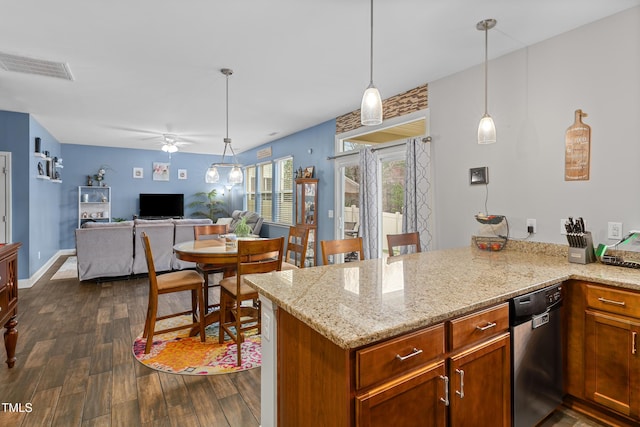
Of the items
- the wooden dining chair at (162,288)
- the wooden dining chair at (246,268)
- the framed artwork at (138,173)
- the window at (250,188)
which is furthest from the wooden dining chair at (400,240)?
the framed artwork at (138,173)

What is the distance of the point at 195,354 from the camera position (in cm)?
278

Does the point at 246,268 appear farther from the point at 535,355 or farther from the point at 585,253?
the point at 585,253

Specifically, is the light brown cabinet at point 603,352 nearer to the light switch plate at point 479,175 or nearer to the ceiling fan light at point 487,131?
the ceiling fan light at point 487,131

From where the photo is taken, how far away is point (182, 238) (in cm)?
540

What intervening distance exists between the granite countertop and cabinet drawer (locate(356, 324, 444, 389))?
5 centimetres

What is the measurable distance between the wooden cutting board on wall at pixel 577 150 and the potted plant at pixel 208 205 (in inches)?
328

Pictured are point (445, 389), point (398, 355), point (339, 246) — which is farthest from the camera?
point (339, 246)

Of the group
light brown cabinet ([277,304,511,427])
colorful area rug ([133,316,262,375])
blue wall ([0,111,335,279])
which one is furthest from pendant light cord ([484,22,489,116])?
colorful area rug ([133,316,262,375])

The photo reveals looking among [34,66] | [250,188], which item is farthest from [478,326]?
[250,188]

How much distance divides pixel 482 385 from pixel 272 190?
20.1 ft

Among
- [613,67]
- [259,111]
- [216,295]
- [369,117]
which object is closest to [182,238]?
[216,295]

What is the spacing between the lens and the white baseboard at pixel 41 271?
470cm

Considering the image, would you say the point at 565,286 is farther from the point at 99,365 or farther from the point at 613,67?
the point at 99,365

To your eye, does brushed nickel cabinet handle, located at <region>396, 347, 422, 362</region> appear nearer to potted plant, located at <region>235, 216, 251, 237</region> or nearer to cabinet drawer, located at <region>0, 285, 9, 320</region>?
cabinet drawer, located at <region>0, 285, 9, 320</region>
